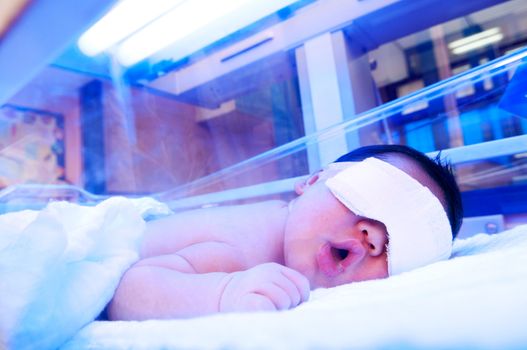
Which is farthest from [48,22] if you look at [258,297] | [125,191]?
[125,191]

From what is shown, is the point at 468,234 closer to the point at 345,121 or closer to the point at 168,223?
the point at 345,121

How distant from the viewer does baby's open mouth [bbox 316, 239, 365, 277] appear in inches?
19.3

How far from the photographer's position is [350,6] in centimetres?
94

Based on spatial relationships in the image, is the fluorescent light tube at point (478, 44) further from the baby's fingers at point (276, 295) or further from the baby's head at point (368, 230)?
the baby's fingers at point (276, 295)

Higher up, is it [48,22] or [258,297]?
[48,22]

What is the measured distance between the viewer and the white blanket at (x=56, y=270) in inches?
13.0

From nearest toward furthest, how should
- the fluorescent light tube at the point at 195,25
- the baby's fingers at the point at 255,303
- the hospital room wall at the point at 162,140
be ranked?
1. the baby's fingers at the point at 255,303
2. the fluorescent light tube at the point at 195,25
3. the hospital room wall at the point at 162,140

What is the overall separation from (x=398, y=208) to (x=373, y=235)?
0.15 ft

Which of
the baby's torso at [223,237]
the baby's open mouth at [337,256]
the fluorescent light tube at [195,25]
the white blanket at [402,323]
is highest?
the fluorescent light tube at [195,25]

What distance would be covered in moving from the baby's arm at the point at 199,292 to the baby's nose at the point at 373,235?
146mm

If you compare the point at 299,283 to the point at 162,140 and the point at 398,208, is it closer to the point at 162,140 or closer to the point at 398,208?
the point at 398,208

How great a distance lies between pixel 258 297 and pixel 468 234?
2.42ft

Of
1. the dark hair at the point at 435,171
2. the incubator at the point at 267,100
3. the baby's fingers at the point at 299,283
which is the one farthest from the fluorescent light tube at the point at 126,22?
the baby's fingers at the point at 299,283

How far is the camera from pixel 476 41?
3.49 ft
